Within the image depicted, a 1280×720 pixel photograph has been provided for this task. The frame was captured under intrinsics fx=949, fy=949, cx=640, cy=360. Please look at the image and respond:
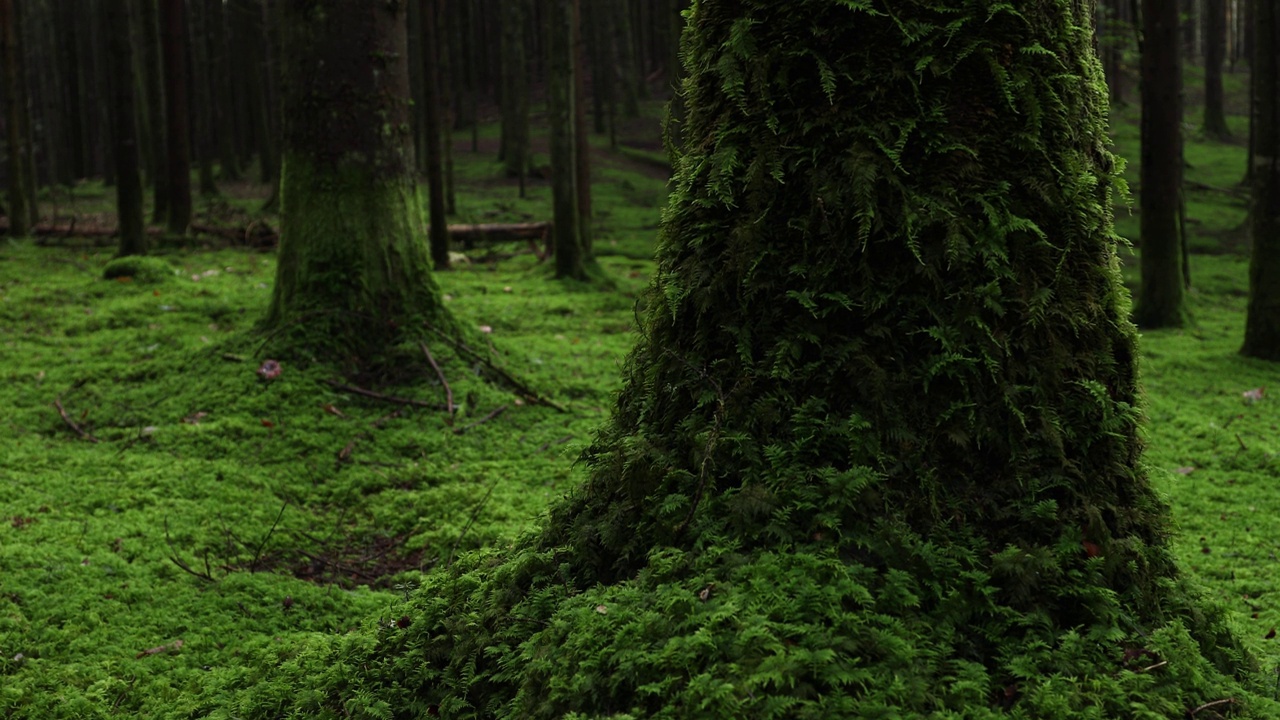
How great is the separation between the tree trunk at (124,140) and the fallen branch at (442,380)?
6.39 meters

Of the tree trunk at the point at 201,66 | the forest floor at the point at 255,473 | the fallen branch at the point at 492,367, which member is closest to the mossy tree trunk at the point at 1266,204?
the forest floor at the point at 255,473

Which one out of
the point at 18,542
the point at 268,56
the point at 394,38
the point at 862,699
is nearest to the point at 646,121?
the point at 268,56

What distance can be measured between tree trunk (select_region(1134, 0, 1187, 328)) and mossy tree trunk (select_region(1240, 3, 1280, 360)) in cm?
120

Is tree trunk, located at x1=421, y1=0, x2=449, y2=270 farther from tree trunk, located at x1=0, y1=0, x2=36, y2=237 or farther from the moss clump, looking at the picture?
tree trunk, located at x1=0, y1=0, x2=36, y2=237

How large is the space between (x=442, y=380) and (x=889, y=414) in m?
5.20

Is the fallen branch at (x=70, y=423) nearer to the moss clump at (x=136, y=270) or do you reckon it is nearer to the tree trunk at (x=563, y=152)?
the moss clump at (x=136, y=270)

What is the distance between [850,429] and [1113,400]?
674mm

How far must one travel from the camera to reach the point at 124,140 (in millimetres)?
11523

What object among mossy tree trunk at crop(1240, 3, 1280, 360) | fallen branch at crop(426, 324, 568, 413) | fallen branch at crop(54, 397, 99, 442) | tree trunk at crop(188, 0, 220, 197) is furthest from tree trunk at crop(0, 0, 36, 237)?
tree trunk at crop(188, 0, 220, 197)

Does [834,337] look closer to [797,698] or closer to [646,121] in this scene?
[797,698]

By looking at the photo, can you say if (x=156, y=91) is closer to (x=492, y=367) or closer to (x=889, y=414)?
(x=492, y=367)

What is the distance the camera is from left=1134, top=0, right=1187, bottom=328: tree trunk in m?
10.2

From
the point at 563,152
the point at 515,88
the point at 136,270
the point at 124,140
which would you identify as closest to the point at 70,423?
the point at 136,270

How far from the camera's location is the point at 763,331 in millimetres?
2293
